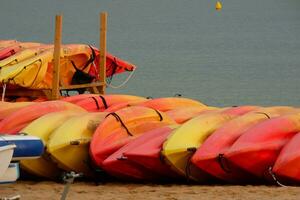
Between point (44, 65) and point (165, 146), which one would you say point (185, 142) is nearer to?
point (165, 146)

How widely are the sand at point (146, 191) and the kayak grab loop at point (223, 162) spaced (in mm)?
194

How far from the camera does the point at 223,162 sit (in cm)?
938

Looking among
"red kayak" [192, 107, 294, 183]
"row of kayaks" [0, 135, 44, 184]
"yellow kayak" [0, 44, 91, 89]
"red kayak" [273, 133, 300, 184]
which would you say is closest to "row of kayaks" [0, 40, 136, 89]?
"yellow kayak" [0, 44, 91, 89]

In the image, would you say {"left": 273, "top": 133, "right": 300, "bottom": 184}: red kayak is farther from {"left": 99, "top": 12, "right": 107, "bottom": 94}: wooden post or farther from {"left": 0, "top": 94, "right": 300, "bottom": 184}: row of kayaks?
{"left": 99, "top": 12, "right": 107, "bottom": 94}: wooden post

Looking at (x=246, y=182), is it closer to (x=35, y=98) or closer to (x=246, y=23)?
(x=35, y=98)

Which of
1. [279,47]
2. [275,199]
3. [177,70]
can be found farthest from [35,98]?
[279,47]

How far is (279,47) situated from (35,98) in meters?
37.3

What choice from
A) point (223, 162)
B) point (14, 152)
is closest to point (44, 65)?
point (223, 162)

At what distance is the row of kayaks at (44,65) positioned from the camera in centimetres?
1467

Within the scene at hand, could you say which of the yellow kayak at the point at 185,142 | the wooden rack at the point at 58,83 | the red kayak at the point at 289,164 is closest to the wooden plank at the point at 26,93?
the wooden rack at the point at 58,83

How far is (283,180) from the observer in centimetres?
932

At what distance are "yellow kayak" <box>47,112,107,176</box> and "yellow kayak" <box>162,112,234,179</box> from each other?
91 centimetres

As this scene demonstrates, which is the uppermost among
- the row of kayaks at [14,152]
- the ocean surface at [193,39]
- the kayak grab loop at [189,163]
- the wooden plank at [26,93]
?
the row of kayaks at [14,152]

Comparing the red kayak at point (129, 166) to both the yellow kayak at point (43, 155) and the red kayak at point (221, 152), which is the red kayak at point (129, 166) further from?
the yellow kayak at point (43, 155)
